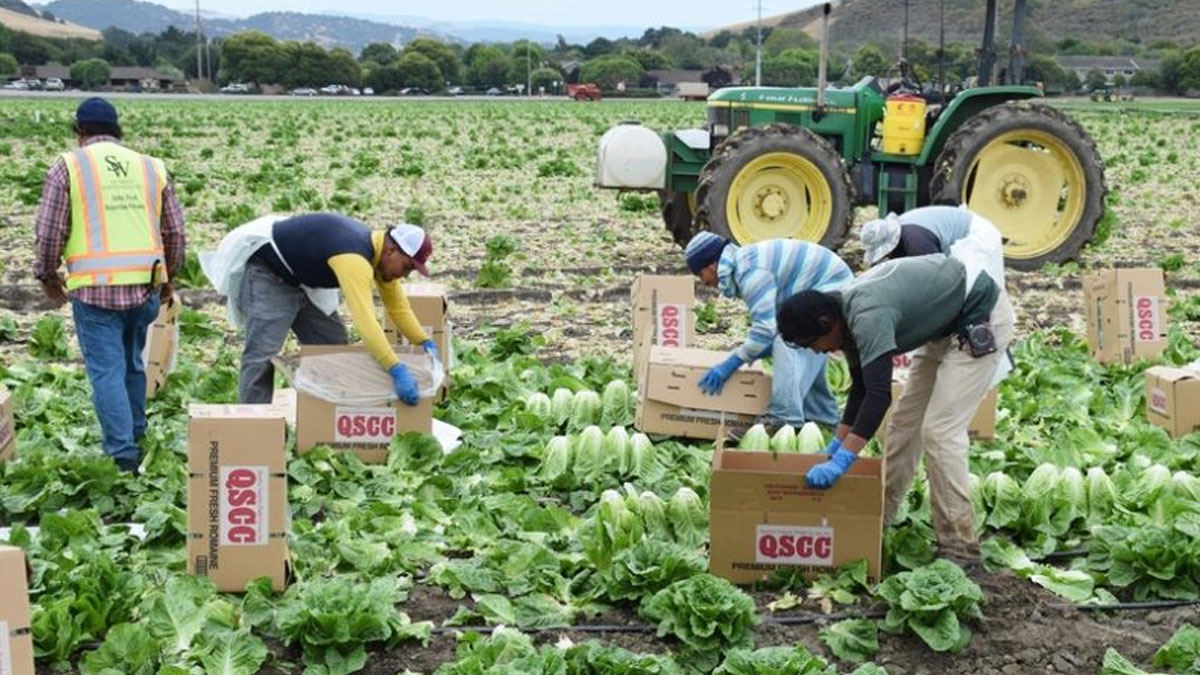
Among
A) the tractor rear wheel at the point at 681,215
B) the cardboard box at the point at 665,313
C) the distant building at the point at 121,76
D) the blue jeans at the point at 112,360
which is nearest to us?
the blue jeans at the point at 112,360

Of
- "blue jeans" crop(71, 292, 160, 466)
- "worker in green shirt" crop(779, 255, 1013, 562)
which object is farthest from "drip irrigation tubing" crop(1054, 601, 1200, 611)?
"blue jeans" crop(71, 292, 160, 466)

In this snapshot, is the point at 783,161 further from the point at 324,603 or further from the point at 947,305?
the point at 324,603

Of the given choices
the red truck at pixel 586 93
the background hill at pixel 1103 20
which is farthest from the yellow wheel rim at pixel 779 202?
the background hill at pixel 1103 20

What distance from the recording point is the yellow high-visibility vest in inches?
255

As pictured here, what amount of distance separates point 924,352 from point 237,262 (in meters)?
3.42

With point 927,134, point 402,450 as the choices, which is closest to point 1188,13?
point 927,134

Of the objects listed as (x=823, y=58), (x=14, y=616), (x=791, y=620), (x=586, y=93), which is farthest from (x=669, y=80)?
(x=14, y=616)

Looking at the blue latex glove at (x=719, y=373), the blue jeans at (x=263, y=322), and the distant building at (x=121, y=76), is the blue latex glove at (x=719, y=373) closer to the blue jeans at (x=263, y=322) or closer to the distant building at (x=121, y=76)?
the blue jeans at (x=263, y=322)

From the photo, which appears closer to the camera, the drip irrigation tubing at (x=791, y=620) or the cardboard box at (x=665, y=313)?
the drip irrigation tubing at (x=791, y=620)

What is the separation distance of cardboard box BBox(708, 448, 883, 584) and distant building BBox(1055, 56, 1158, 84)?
77102 mm

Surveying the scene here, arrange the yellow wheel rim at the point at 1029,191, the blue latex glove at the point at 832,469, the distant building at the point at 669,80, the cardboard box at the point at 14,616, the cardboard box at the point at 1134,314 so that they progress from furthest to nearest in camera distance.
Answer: the distant building at the point at 669,80
the yellow wheel rim at the point at 1029,191
the cardboard box at the point at 1134,314
the blue latex glove at the point at 832,469
the cardboard box at the point at 14,616

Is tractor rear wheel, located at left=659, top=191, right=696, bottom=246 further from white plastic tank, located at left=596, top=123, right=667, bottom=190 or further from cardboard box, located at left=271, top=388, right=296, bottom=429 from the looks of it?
cardboard box, located at left=271, top=388, right=296, bottom=429

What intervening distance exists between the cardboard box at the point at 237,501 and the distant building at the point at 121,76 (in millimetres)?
84822

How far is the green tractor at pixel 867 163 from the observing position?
12.1 m
